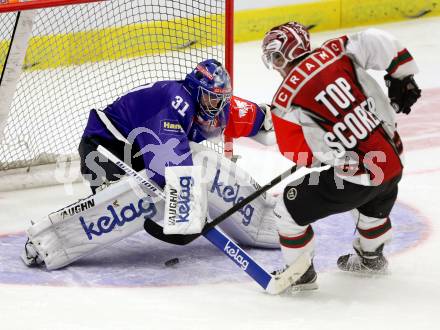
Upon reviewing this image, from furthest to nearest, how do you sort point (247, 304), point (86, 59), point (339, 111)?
point (86, 59)
point (247, 304)
point (339, 111)

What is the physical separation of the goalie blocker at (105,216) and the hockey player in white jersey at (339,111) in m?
0.48

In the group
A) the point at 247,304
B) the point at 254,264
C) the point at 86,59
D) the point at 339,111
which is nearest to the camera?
the point at 339,111

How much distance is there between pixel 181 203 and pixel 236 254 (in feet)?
0.86

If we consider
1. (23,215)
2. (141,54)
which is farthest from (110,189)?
(141,54)

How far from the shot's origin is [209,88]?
3.72m

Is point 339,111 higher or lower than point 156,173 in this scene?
higher

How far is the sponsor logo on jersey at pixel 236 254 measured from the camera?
3529 mm

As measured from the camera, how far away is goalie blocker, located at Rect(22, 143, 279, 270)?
3.76 m

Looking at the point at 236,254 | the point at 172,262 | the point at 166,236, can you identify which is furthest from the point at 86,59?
the point at 236,254

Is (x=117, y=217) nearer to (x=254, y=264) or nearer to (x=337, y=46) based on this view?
(x=254, y=264)

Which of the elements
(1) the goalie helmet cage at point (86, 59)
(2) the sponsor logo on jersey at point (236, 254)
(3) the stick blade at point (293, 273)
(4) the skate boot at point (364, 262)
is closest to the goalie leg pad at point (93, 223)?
(2) the sponsor logo on jersey at point (236, 254)

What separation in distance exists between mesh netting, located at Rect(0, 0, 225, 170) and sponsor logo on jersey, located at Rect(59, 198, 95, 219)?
1158mm

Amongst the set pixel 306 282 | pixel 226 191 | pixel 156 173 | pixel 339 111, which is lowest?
pixel 306 282

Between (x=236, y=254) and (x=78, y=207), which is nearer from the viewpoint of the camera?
(x=236, y=254)
